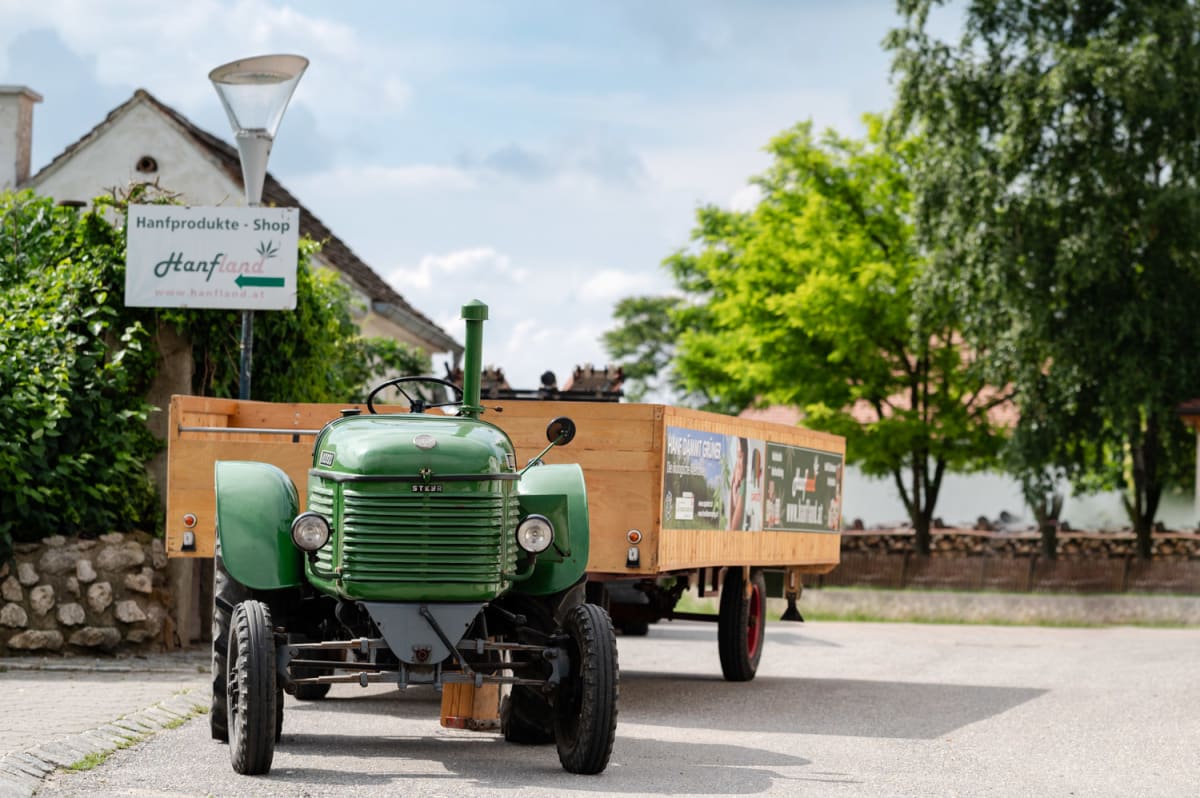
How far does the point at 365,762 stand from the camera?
9.12 meters

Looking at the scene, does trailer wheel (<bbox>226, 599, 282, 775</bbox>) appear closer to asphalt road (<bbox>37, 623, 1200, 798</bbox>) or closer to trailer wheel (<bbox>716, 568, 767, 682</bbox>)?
asphalt road (<bbox>37, 623, 1200, 798</bbox>)

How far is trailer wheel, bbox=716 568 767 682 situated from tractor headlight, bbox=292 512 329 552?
7.01m

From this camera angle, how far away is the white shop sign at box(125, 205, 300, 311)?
14922 mm

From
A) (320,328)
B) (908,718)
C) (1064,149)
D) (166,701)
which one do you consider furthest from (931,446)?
(166,701)

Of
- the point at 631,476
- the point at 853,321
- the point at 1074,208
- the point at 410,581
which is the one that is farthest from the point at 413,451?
the point at 853,321

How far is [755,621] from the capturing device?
16.0 metres

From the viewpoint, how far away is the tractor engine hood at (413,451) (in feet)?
28.1

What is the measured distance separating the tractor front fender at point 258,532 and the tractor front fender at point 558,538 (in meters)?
1.20

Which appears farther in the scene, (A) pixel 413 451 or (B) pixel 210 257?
(B) pixel 210 257

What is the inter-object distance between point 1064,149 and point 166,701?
87.9 feet

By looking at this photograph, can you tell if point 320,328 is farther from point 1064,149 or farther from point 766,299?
point 766,299

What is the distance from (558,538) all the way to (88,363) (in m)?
7.20

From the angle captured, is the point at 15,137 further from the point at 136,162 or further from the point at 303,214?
the point at 303,214

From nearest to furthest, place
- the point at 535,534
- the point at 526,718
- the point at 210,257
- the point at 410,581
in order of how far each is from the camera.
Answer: the point at 410,581
the point at 535,534
the point at 526,718
the point at 210,257
